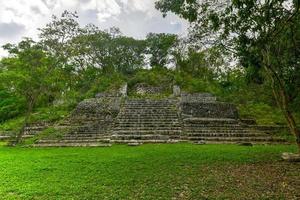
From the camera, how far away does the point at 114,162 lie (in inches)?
409

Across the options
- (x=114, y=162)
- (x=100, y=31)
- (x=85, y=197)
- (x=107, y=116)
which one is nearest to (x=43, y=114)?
(x=107, y=116)

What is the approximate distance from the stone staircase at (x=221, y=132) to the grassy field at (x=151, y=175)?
3.16m

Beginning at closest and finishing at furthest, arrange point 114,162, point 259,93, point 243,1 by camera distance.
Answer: point 243,1 → point 114,162 → point 259,93

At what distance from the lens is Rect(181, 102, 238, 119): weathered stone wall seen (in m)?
19.7

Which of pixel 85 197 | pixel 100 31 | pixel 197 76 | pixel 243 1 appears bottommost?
pixel 85 197

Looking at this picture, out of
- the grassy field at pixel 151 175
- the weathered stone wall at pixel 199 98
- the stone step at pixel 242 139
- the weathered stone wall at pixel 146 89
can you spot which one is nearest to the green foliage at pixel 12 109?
the weathered stone wall at pixel 146 89

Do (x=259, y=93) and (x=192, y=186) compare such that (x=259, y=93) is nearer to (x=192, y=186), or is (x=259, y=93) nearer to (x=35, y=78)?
(x=192, y=186)

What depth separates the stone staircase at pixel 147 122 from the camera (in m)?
16.2

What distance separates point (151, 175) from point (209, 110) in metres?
12.2

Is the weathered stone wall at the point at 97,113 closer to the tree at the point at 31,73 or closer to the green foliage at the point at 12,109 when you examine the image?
the tree at the point at 31,73

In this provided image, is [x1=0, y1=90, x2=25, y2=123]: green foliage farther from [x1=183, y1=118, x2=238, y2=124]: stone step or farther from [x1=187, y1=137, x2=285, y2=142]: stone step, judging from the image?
[x1=187, y1=137, x2=285, y2=142]: stone step

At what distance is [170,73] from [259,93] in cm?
1753

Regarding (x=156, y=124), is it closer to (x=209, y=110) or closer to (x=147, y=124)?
(x=147, y=124)

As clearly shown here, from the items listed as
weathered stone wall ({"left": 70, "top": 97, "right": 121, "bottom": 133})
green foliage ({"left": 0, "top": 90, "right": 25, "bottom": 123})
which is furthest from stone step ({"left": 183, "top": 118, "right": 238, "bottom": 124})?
green foliage ({"left": 0, "top": 90, "right": 25, "bottom": 123})
